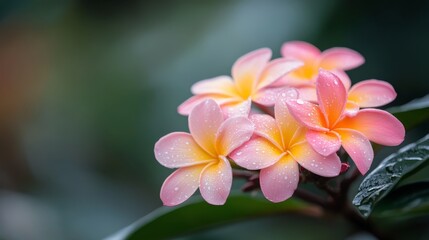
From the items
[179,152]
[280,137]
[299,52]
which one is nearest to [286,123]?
[280,137]

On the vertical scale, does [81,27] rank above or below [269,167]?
above

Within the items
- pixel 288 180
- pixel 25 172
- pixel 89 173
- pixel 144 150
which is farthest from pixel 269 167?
pixel 25 172

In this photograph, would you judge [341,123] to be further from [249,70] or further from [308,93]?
[249,70]

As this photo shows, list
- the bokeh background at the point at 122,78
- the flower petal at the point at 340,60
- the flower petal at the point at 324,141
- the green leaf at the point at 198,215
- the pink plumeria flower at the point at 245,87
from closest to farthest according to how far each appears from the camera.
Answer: the flower petal at the point at 324,141
the pink plumeria flower at the point at 245,87
the flower petal at the point at 340,60
the green leaf at the point at 198,215
the bokeh background at the point at 122,78

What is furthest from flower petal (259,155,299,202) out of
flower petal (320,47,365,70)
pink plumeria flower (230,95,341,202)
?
flower petal (320,47,365,70)

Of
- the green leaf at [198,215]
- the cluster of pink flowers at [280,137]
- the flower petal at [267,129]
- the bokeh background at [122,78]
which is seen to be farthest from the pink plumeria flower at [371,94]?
the bokeh background at [122,78]

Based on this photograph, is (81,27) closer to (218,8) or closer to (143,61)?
(143,61)

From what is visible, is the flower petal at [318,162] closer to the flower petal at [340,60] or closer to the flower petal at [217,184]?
the flower petal at [217,184]
